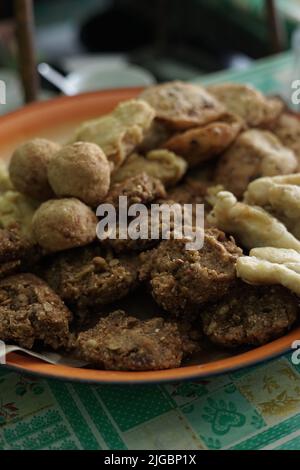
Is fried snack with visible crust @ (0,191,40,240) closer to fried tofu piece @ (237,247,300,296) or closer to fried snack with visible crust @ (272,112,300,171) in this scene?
fried tofu piece @ (237,247,300,296)

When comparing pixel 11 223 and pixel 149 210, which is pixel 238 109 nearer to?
pixel 149 210

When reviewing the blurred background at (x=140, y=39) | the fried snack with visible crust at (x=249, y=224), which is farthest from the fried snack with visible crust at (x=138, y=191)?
the blurred background at (x=140, y=39)

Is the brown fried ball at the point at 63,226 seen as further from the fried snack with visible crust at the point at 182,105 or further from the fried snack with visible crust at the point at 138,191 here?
the fried snack with visible crust at the point at 182,105

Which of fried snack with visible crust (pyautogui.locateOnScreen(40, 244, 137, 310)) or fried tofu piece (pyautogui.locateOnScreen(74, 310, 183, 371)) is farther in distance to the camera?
fried snack with visible crust (pyautogui.locateOnScreen(40, 244, 137, 310))

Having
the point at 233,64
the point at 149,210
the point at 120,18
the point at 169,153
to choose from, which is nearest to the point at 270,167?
the point at 169,153

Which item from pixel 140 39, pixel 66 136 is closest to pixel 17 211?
pixel 66 136

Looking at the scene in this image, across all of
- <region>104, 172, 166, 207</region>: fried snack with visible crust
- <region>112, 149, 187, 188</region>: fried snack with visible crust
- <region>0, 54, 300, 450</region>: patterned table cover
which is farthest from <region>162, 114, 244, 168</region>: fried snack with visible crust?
<region>0, 54, 300, 450</region>: patterned table cover
